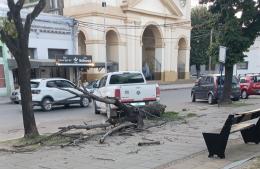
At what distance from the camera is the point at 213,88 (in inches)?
792

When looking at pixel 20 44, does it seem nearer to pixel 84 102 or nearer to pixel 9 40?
pixel 9 40

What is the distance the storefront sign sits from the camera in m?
A: 29.9

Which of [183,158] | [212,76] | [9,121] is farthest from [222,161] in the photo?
[212,76]

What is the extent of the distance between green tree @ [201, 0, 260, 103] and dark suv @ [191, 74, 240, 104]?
242 cm

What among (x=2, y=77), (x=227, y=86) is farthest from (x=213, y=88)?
(x=2, y=77)

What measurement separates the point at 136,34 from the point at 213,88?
20.9 metres

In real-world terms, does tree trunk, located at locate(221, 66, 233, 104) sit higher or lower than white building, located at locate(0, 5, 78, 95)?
lower

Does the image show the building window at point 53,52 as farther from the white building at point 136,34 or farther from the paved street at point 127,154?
the paved street at point 127,154

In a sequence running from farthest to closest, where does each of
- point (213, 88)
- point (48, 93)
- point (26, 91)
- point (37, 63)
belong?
1. point (37, 63)
2. point (213, 88)
3. point (48, 93)
4. point (26, 91)

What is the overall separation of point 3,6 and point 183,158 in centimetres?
2567

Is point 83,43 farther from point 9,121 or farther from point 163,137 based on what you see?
point 163,137

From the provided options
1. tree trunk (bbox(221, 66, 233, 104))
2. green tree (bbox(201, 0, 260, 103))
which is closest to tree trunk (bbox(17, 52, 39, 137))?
green tree (bbox(201, 0, 260, 103))

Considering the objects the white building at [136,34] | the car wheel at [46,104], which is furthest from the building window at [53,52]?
the car wheel at [46,104]

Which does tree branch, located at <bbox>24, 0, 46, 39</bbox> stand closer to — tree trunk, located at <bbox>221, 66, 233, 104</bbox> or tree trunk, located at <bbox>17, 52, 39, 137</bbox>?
tree trunk, located at <bbox>17, 52, 39, 137</bbox>
